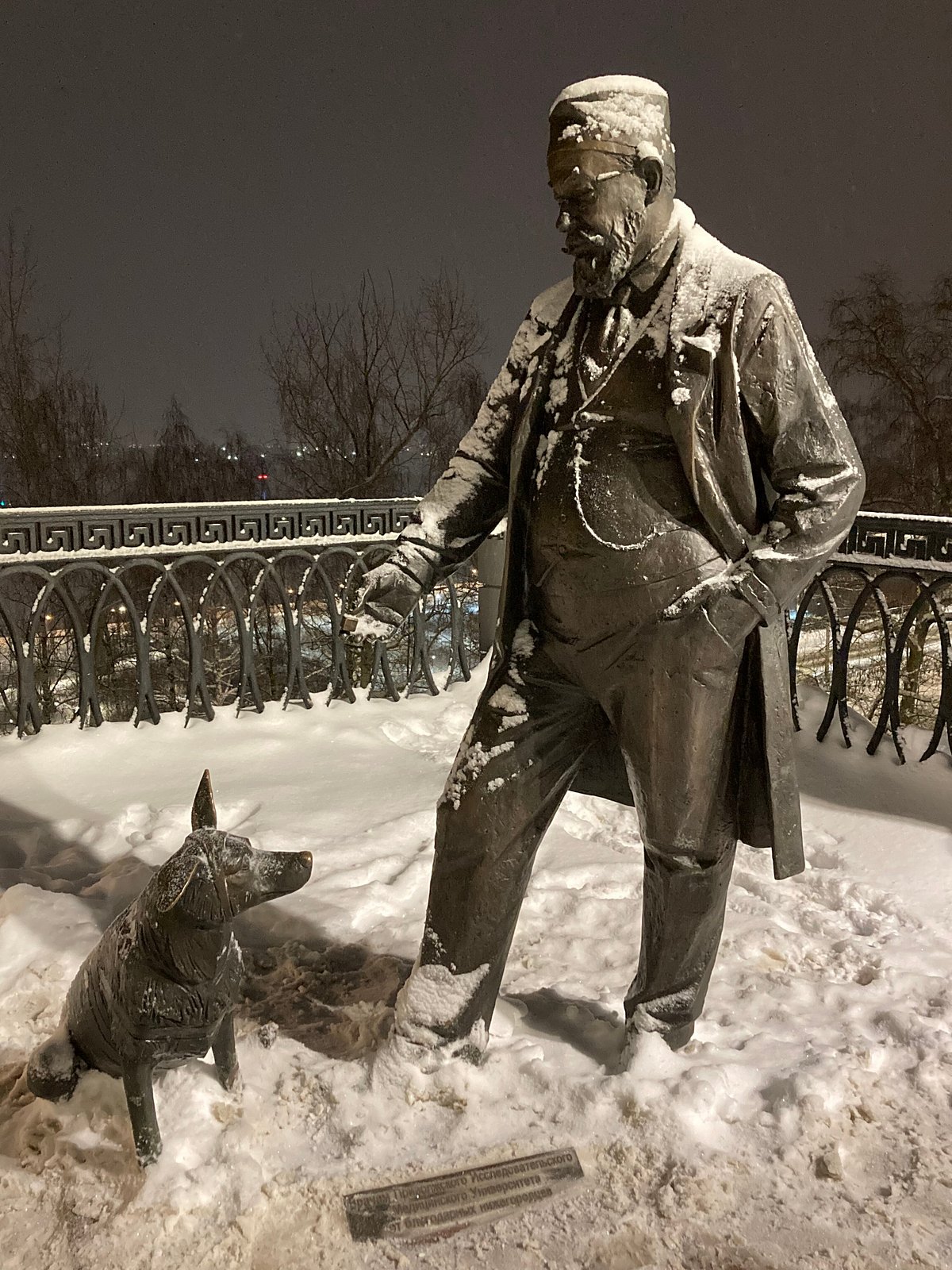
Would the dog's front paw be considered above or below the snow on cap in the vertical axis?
below

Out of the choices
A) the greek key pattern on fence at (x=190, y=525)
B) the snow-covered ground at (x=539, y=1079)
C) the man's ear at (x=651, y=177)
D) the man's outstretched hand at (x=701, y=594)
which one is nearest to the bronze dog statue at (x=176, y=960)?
the snow-covered ground at (x=539, y=1079)

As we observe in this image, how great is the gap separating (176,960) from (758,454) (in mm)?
1717

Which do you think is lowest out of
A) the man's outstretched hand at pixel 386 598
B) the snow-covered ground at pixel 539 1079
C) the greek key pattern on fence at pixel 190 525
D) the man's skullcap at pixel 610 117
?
the snow-covered ground at pixel 539 1079

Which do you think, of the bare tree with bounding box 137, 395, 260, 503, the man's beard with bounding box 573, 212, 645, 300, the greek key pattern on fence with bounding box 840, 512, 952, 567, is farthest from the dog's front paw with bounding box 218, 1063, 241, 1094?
the bare tree with bounding box 137, 395, 260, 503

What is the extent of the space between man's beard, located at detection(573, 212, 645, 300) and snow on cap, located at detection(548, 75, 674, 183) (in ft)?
0.48

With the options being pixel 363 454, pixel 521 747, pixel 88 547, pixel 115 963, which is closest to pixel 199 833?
pixel 115 963

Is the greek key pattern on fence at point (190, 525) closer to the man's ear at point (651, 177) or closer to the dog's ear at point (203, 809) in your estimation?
the dog's ear at point (203, 809)

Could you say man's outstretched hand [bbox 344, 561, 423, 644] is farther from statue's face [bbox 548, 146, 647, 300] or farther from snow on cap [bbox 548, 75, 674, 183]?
snow on cap [bbox 548, 75, 674, 183]

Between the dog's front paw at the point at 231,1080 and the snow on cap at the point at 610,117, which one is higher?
the snow on cap at the point at 610,117

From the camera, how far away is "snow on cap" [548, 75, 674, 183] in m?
2.10

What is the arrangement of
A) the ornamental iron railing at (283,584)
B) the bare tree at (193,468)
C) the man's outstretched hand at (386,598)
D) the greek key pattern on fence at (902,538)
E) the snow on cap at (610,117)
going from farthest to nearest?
the bare tree at (193,468) < the ornamental iron railing at (283,584) < the greek key pattern on fence at (902,538) < the man's outstretched hand at (386,598) < the snow on cap at (610,117)

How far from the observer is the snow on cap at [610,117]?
2.10 meters

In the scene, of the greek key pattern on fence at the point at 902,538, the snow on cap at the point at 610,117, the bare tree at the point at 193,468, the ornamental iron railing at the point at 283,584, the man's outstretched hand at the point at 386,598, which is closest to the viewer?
the snow on cap at the point at 610,117

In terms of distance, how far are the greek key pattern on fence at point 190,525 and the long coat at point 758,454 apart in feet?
11.3
